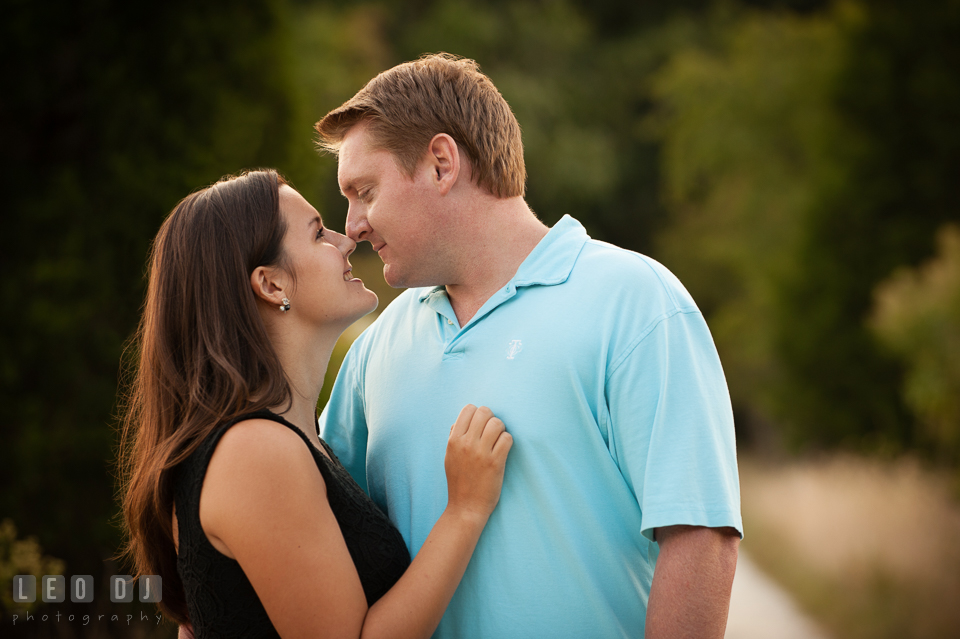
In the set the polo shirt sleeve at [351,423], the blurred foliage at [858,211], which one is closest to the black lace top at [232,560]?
the polo shirt sleeve at [351,423]

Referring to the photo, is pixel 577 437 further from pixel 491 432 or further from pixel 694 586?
pixel 694 586

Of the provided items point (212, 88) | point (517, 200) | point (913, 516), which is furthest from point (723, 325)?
point (517, 200)

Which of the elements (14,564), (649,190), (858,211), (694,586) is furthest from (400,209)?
(649,190)

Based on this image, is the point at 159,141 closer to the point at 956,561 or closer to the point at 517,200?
the point at 517,200

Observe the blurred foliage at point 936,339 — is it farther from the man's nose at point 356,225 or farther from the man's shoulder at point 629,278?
the man's nose at point 356,225

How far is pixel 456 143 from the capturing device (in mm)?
2145

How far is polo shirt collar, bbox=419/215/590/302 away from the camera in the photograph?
6.45 feet

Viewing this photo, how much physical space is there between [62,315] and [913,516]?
20.6 ft

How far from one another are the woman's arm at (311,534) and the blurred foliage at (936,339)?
20.3 ft

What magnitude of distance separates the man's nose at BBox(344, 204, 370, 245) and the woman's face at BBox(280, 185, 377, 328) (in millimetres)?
92

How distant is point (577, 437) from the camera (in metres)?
1.82

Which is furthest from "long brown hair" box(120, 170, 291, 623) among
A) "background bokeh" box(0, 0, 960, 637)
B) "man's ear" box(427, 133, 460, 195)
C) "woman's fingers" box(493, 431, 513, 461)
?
"background bokeh" box(0, 0, 960, 637)

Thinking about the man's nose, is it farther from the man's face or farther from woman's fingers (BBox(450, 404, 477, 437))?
woman's fingers (BBox(450, 404, 477, 437))

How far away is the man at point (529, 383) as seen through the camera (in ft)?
5.49
